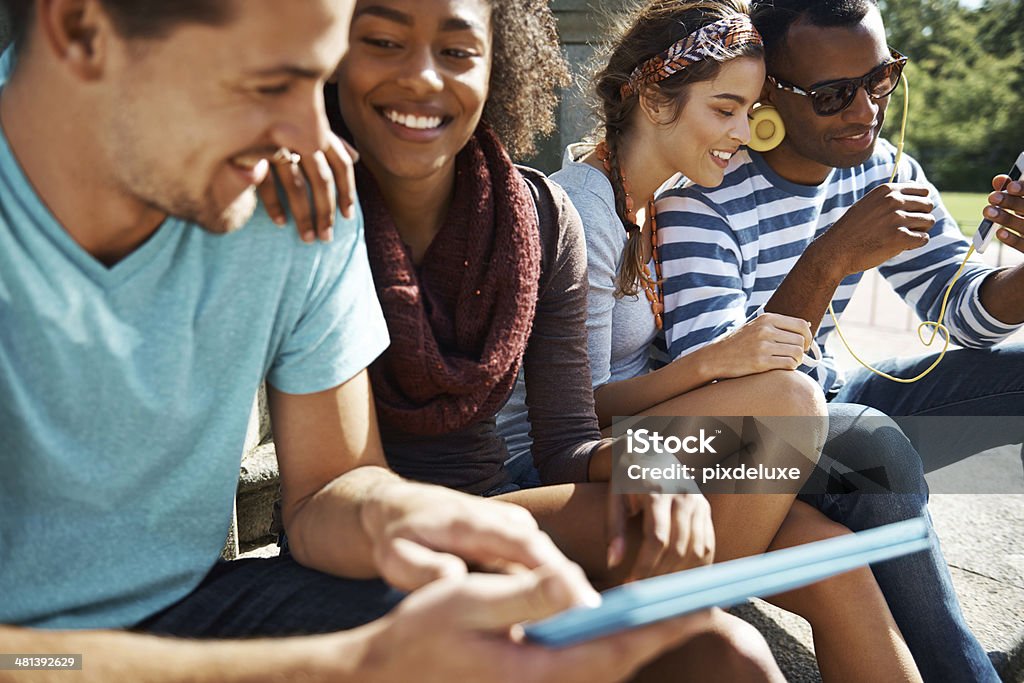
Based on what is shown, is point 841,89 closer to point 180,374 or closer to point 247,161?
point 247,161

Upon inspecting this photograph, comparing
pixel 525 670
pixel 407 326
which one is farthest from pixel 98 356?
pixel 525 670

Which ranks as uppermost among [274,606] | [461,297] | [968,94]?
[461,297]

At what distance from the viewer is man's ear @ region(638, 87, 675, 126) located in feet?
9.14

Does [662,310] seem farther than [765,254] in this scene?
No

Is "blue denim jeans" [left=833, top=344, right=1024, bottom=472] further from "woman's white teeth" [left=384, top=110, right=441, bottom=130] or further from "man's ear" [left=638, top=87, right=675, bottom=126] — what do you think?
"woman's white teeth" [left=384, top=110, right=441, bottom=130]

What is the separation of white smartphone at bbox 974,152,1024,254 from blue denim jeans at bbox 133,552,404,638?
7.27ft

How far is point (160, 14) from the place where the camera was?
136 cm

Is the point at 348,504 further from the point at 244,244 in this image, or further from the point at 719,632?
the point at 719,632

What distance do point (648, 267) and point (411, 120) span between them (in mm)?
966

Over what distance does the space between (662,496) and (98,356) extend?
912 millimetres

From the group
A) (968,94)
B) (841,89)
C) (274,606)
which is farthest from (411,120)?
(968,94)

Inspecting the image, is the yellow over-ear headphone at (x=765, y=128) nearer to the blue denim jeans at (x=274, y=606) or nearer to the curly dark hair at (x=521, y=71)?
the curly dark hair at (x=521, y=71)

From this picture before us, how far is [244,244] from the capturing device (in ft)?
5.17

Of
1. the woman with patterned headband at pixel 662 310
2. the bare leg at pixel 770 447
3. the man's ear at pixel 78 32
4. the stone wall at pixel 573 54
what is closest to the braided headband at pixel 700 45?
the woman with patterned headband at pixel 662 310
